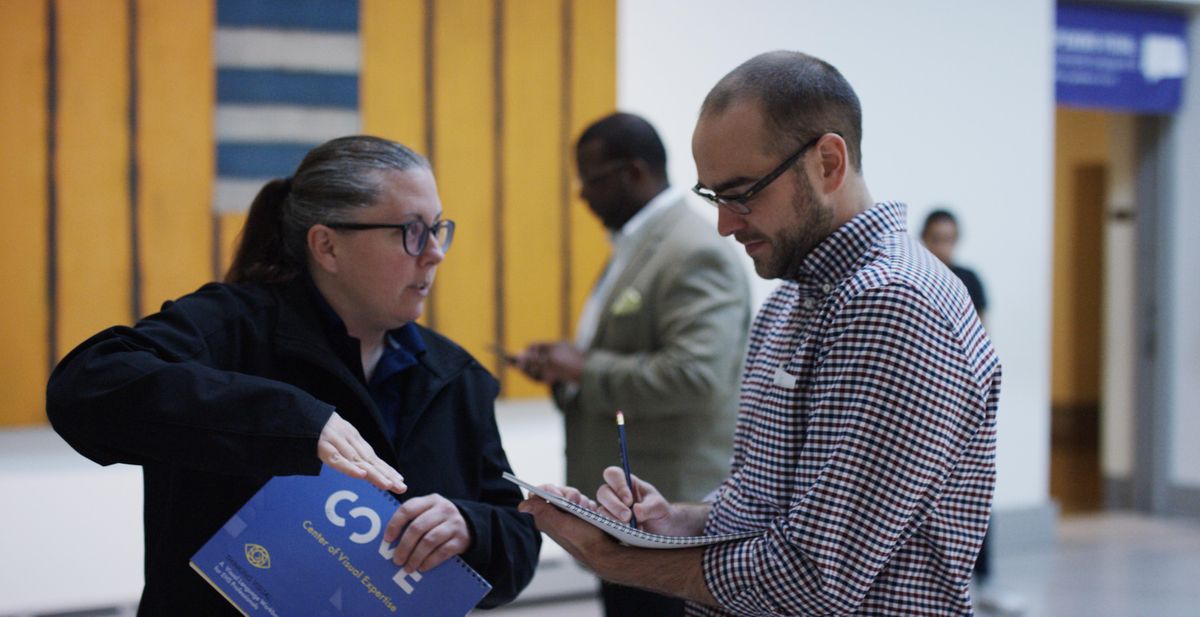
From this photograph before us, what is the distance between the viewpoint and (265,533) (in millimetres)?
1658

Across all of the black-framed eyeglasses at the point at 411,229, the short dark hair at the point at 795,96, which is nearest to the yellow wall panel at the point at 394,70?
the black-framed eyeglasses at the point at 411,229

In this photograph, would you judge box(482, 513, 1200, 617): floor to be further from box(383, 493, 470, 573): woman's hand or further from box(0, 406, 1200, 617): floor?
box(383, 493, 470, 573): woman's hand

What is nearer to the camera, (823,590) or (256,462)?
(823,590)

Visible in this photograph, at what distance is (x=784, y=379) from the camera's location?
1.63m

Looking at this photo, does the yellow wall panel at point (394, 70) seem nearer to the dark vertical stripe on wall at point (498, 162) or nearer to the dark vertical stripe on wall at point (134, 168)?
the dark vertical stripe on wall at point (498, 162)

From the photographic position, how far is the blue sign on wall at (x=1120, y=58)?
275 inches

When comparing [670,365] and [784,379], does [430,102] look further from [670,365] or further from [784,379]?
[784,379]

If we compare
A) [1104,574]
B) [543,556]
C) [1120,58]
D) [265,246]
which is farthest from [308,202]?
[1120,58]

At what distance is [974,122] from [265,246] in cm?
527

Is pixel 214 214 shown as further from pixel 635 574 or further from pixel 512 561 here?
pixel 635 574

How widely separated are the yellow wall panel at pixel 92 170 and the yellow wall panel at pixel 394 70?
0.96m

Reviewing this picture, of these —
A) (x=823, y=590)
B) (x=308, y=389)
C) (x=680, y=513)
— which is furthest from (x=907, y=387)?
(x=308, y=389)

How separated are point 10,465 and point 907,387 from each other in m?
3.97

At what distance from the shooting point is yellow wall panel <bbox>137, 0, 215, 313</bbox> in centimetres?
439
